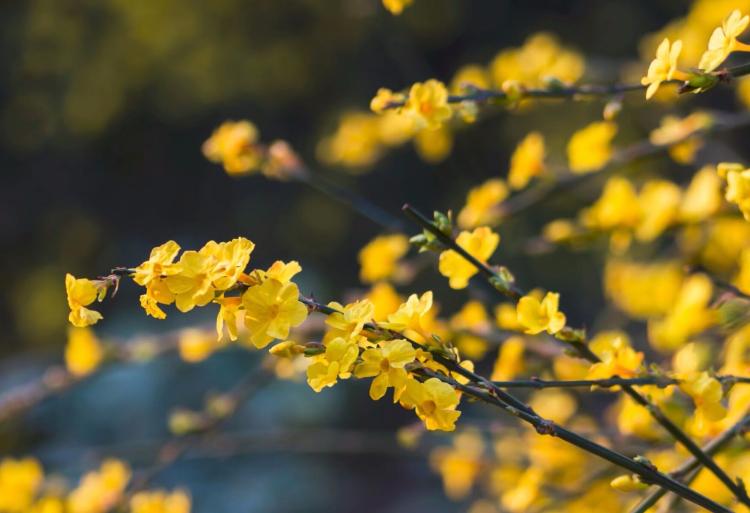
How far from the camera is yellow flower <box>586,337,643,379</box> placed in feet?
2.93

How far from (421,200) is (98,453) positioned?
331cm

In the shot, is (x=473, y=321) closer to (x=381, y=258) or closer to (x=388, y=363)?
(x=381, y=258)

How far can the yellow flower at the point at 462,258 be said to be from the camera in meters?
0.96

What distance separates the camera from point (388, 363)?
712mm

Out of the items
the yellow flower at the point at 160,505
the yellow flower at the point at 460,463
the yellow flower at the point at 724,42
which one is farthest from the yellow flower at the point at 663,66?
the yellow flower at the point at 460,463

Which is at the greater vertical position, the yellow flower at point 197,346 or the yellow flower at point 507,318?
the yellow flower at point 197,346

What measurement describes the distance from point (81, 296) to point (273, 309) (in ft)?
0.55

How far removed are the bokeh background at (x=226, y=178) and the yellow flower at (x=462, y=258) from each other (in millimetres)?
2957

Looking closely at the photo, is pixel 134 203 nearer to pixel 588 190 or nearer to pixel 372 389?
pixel 588 190

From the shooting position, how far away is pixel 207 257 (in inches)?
28.4

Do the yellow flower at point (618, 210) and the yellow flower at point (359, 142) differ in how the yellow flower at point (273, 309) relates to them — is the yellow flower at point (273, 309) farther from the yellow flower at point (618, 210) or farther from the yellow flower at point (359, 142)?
the yellow flower at point (359, 142)

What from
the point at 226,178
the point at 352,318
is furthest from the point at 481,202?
the point at 226,178

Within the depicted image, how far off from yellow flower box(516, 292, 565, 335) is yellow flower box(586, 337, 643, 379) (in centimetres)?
7

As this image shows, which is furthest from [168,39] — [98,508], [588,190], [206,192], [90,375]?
[98,508]
